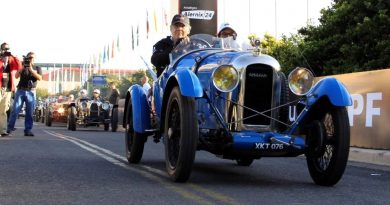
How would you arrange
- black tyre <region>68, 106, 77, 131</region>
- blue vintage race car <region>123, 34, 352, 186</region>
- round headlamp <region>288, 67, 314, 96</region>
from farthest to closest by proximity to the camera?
black tyre <region>68, 106, 77, 131</region> → round headlamp <region>288, 67, 314, 96</region> → blue vintage race car <region>123, 34, 352, 186</region>

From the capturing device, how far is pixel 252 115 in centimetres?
670

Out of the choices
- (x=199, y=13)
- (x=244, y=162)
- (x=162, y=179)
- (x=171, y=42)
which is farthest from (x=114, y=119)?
(x=162, y=179)

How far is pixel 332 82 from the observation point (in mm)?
6727

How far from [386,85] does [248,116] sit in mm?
5148

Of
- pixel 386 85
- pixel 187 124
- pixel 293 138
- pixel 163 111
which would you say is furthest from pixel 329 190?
pixel 386 85

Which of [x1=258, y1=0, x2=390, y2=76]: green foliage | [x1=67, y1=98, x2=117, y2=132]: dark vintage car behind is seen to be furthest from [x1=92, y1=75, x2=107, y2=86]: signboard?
[x1=67, y1=98, x2=117, y2=132]: dark vintage car behind

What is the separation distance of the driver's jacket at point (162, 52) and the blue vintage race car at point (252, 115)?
3.60 feet

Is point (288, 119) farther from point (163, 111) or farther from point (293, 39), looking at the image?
point (293, 39)

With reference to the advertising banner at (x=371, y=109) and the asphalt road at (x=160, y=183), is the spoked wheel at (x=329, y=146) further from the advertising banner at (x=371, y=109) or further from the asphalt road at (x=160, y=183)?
the advertising banner at (x=371, y=109)

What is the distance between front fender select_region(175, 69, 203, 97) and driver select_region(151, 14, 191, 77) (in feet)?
5.69

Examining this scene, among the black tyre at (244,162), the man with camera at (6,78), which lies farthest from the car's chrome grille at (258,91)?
the man with camera at (6,78)

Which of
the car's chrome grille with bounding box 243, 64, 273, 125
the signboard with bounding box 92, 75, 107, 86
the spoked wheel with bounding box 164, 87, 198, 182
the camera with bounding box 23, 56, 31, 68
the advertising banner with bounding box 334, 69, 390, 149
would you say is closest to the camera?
the spoked wheel with bounding box 164, 87, 198, 182

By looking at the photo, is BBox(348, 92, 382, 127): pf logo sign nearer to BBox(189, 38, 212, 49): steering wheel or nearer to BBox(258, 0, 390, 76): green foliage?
BBox(189, 38, 212, 49): steering wheel

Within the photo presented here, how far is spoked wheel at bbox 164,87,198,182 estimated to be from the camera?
619 cm
